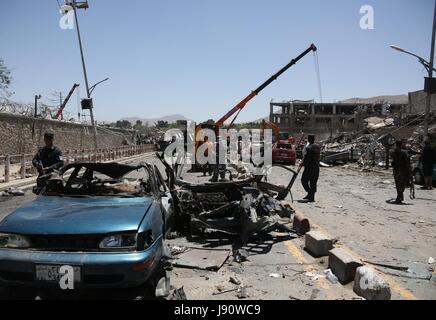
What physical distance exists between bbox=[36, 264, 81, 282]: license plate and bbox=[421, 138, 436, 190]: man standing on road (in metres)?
15.2

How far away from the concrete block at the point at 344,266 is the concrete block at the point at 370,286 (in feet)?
1.17

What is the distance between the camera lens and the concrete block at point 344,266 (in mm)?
5410

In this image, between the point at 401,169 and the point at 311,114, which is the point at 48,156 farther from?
the point at 311,114

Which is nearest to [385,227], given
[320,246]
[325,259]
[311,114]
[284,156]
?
[320,246]

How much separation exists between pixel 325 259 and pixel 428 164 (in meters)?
11.9

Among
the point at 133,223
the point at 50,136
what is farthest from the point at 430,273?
the point at 50,136

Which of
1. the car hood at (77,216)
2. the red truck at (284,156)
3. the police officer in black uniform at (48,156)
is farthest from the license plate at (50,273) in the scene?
the red truck at (284,156)

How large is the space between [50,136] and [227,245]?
430 centimetres

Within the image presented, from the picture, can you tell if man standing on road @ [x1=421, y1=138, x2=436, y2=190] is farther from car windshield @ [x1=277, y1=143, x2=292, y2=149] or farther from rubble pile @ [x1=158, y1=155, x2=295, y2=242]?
car windshield @ [x1=277, y1=143, x2=292, y2=149]

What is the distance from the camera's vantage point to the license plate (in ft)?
13.0

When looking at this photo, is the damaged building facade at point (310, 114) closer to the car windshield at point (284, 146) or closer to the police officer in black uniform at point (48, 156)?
the car windshield at point (284, 146)

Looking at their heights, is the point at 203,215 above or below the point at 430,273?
above
